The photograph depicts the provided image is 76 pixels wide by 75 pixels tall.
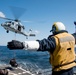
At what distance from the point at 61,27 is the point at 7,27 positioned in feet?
155

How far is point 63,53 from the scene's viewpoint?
221 inches

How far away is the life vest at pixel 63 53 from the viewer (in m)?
5.52

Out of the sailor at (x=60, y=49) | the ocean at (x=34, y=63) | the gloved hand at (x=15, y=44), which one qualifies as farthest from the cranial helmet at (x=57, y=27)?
the gloved hand at (x=15, y=44)

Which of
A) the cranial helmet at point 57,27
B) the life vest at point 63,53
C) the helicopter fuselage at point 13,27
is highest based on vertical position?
the helicopter fuselage at point 13,27

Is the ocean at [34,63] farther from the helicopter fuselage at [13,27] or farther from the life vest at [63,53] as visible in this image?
the helicopter fuselage at [13,27]

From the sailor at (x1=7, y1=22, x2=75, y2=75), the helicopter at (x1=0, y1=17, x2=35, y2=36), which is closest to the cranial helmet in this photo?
the sailor at (x1=7, y1=22, x2=75, y2=75)

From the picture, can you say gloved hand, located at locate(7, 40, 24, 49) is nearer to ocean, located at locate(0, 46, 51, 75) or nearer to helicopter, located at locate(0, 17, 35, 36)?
ocean, located at locate(0, 46, 51, 75)

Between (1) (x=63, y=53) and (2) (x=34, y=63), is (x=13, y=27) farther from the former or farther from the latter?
(1) (x=63, y=53)

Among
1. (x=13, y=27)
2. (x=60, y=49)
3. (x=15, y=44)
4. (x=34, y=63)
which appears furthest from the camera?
(x=34, y=63)

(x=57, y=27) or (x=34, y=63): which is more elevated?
Result: (x=57, y=27)

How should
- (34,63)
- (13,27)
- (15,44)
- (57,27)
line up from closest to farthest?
(15,44) → (57,27) → (13,27) → (34,63)

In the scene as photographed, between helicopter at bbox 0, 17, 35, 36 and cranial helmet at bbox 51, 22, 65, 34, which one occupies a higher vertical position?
helicopter at bbox 0, 17, 35, 36

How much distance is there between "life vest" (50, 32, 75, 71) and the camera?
5.52 m

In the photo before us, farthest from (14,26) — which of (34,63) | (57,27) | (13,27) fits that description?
(57,27)
